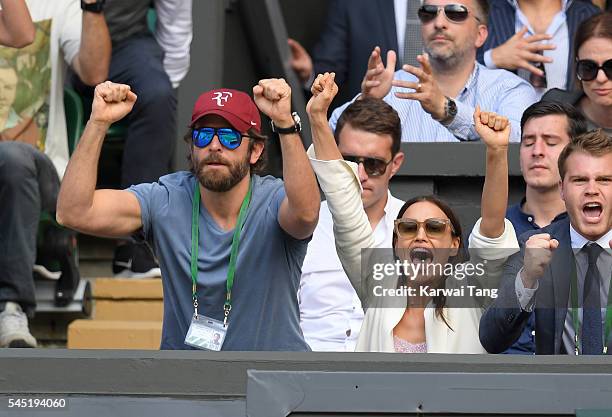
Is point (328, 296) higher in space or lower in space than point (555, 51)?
lower

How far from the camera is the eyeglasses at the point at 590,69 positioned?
5.96 metres

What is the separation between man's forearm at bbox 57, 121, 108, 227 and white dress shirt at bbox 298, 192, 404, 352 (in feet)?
3.37

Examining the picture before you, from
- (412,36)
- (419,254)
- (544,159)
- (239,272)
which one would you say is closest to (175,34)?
(412,36)

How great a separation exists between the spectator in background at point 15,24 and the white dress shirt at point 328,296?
1.56 metres

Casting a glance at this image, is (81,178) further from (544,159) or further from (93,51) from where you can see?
(93,51)

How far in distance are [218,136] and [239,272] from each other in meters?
0.45

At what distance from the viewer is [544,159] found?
558cm

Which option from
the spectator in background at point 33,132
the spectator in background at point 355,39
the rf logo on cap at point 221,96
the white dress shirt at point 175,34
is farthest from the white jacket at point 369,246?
the white dress shirt at point 175,34

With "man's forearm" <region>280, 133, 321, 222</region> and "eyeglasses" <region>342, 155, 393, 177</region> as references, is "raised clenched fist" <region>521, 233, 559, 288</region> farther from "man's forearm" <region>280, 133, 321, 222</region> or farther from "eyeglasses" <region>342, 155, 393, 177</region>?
"eyeglasses" <region>342, 155, 393, 177</region>

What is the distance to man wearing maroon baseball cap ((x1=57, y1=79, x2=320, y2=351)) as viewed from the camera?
4895 mm

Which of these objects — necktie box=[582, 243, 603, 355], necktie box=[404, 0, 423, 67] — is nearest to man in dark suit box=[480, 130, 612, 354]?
necktie box=[582, 243, 603, 355]

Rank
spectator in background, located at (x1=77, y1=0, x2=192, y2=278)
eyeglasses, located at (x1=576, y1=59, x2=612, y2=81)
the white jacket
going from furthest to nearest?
spectator in background, located at (x1=77, y1=0, x2=192, y2=278), eyeglasses, located at (x1=576, y1=59, x2=612, y2=81), the white jacket

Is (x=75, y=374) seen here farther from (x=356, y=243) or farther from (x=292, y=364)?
(x=356, y=243)

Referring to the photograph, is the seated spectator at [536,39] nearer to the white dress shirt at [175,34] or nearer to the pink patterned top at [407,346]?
the white dress shirt at [175,34]
